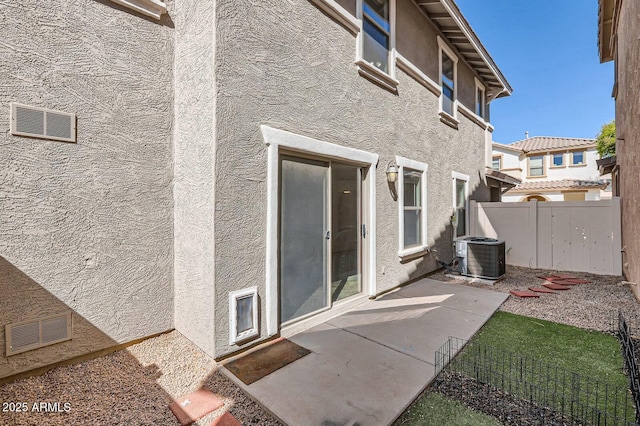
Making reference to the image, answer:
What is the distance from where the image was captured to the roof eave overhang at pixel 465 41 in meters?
7.16

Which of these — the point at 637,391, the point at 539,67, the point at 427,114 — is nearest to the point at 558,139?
the point at 539,67

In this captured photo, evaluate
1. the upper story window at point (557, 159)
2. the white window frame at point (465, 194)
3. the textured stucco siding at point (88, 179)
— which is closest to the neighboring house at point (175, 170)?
the textured stucco siding at point (88, 179)

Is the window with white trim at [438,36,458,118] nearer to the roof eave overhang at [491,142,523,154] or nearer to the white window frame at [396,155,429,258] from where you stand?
the white window frame at [396,155,429,258]

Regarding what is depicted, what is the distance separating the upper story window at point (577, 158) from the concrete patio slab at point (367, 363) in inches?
1095

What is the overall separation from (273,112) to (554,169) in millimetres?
30918

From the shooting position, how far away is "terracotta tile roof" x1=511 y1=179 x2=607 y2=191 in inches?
901

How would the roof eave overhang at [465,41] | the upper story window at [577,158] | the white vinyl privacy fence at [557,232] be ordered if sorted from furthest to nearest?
1. the upper story window at [577,158]
2. the white vinyl privacy fence at [557,232]
3. the roof eave overhang at [465,41]

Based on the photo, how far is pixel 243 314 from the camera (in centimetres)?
355

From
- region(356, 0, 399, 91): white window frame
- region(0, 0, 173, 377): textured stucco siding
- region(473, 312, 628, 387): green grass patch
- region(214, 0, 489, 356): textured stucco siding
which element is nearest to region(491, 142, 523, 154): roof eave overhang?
region(214, 0, 489, 356): textured stucco siding

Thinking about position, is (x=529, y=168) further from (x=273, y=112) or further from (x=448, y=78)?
(x=273, y=112)

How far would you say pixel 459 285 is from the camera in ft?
22.1

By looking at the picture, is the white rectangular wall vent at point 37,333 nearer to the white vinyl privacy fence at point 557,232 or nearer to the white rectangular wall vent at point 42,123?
the white rectangular wall vent at point 42,123

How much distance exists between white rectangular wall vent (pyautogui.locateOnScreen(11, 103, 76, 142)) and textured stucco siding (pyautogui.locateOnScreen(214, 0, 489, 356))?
1566 mm

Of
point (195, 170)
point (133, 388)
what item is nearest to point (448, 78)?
point (195, 170)
